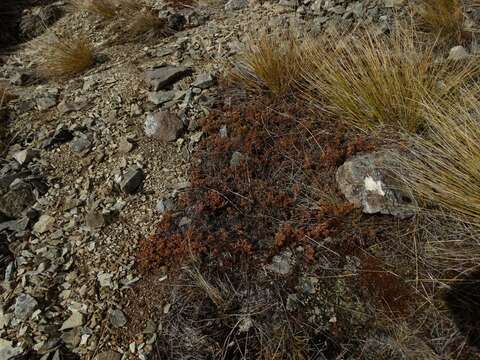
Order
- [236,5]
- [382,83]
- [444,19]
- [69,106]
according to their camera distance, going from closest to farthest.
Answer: [382,83], [444,19], [69,106], [236,5]

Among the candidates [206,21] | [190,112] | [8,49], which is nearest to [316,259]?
[190,112]

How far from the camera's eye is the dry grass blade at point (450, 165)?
2445mm

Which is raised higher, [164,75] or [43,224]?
[164,75]

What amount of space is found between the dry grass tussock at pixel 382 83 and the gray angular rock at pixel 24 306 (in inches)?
96.5

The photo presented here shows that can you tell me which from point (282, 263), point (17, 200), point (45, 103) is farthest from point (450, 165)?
point (45, 103)

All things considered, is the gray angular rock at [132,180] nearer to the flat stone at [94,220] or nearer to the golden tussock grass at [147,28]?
the flat stone at [94,220]

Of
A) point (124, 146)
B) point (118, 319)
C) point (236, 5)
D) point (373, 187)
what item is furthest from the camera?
point (236, 5)

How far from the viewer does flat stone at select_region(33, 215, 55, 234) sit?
3023 millimetres

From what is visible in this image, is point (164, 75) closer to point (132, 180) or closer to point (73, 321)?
point (132, 180)

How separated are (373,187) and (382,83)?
2.92ft

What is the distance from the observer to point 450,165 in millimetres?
2564

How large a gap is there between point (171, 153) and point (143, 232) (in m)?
0.76

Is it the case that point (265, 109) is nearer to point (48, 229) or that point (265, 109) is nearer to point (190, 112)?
point (190, 112)

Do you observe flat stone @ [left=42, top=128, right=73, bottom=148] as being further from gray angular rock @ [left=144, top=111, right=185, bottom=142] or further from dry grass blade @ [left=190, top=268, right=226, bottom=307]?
dry grass blade @ [left=190, top=268, right=226, bottom=307]
